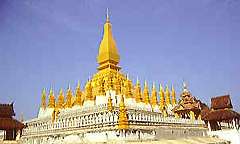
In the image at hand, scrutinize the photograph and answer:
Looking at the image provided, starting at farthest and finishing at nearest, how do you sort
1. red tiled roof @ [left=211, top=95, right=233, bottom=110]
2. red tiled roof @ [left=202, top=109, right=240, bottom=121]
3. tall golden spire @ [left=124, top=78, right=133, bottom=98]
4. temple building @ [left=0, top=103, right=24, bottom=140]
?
tall golden spire @ [left=124, top=78, right=133, bottom=98]
red tiled roof @ [left=211, top=95, right=233, bottom=110]
red tiled roof @ [left=202, top=109, right=240, bottom=121]
temple building @ [left=0, top=103, right=24, bottom=140]

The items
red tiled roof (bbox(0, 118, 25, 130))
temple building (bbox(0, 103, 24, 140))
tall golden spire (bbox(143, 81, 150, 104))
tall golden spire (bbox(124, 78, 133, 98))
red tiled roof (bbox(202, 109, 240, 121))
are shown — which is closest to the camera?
red tiled roof (bbox(0, 118, 25, 130))

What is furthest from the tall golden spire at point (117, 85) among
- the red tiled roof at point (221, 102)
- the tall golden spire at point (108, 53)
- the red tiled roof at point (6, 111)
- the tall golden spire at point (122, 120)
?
the tall golden spire at point (122, 120)

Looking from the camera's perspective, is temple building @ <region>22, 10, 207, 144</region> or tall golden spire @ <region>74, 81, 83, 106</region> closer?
temple building @ <region>22, 10, 207, 144</region>

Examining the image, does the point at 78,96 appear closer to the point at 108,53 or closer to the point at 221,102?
the point at 108,53

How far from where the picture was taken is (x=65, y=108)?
109 feet

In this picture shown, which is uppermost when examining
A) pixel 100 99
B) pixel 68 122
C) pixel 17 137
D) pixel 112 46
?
pixel 112 46

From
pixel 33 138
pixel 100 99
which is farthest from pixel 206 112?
pixel 33 138

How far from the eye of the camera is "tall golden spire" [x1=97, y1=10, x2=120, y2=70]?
3741 centimetres

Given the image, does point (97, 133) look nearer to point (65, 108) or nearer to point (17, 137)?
point (17, 137)

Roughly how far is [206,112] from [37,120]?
20992mm

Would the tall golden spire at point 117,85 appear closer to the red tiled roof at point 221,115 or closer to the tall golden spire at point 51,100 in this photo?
the tall golden spire at point 51,100

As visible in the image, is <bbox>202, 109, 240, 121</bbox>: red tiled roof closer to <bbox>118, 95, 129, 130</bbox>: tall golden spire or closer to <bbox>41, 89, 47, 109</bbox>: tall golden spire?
<bbox>118, 95, 129, 130</bbox>: tall golden spire

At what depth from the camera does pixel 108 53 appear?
37.4 meters

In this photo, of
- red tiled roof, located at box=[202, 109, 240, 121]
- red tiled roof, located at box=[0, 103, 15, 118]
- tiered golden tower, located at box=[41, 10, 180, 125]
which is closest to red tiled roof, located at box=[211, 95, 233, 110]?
red tiled roof, located at box=[202, 109, 240, 121]
